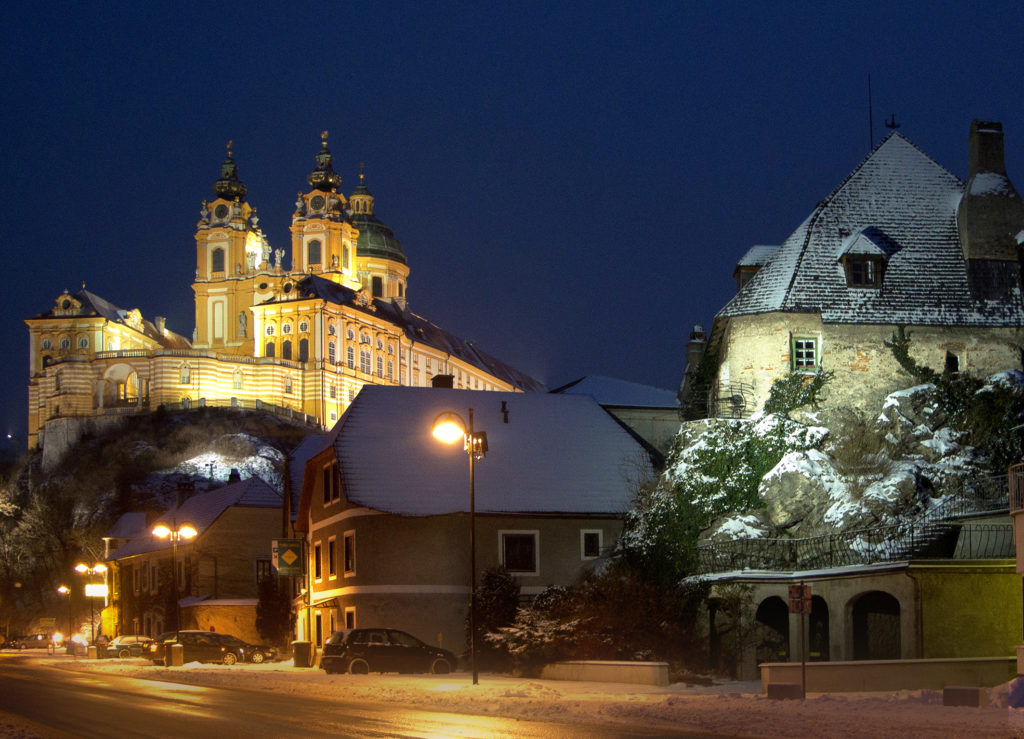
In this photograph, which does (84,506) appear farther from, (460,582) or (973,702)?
(973,702)

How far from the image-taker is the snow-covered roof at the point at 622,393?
58.4 meters

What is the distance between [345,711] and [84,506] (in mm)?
99447

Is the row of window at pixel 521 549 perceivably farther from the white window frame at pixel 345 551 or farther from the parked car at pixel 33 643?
the parked car at pixel 33 643

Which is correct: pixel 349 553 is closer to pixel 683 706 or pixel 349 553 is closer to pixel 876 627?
pixel 876 627

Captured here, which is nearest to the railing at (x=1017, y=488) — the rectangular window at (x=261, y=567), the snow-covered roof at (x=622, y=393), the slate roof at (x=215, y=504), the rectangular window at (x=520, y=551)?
the rectangular window at (x=520, y=551)

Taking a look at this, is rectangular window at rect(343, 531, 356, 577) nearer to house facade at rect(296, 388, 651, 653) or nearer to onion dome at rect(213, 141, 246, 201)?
house facade at rect(296, 388, 651, 653)

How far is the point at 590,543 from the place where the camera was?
44438 mm

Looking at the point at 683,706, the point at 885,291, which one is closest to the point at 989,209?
the point at 885,291

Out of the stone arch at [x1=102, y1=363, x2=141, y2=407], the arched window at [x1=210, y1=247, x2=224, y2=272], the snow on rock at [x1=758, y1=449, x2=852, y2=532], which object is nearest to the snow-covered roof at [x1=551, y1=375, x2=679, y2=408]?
the snow on rock at [x1=758, y1=449, x2=852, y2=532]

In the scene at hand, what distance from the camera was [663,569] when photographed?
3641 centimetres

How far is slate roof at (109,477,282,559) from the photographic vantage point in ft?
208

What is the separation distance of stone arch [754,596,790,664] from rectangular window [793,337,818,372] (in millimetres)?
8933

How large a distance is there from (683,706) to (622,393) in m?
36.8

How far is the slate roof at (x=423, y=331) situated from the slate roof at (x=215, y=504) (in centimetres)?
6895
